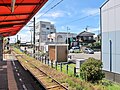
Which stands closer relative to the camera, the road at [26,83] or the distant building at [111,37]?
the road at [26,83]

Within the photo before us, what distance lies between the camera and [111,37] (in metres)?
18.2

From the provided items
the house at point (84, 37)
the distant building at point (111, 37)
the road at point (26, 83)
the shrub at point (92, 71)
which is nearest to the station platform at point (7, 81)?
the road at point (26, 83)

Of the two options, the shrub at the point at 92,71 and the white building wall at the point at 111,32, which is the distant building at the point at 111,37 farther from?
the shrub at the point at 92,71

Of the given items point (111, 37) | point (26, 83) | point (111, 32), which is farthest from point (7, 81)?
point (111, 32)

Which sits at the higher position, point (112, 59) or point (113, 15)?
point (113, 15)

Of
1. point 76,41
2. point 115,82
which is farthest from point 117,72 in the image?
point 76,41

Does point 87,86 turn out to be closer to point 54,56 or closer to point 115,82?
point 115,82

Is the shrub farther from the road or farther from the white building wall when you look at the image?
the road

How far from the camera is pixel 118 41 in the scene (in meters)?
17.1

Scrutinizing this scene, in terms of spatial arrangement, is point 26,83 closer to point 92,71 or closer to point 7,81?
point 7,81

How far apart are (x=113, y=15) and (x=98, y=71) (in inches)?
174

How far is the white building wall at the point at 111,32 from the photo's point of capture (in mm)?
17152

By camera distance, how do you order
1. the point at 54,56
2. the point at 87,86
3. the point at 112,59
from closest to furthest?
the point at 87,86 → the point at 112,59 → the point at 54,56

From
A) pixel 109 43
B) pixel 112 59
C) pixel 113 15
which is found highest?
pixel 113 15
